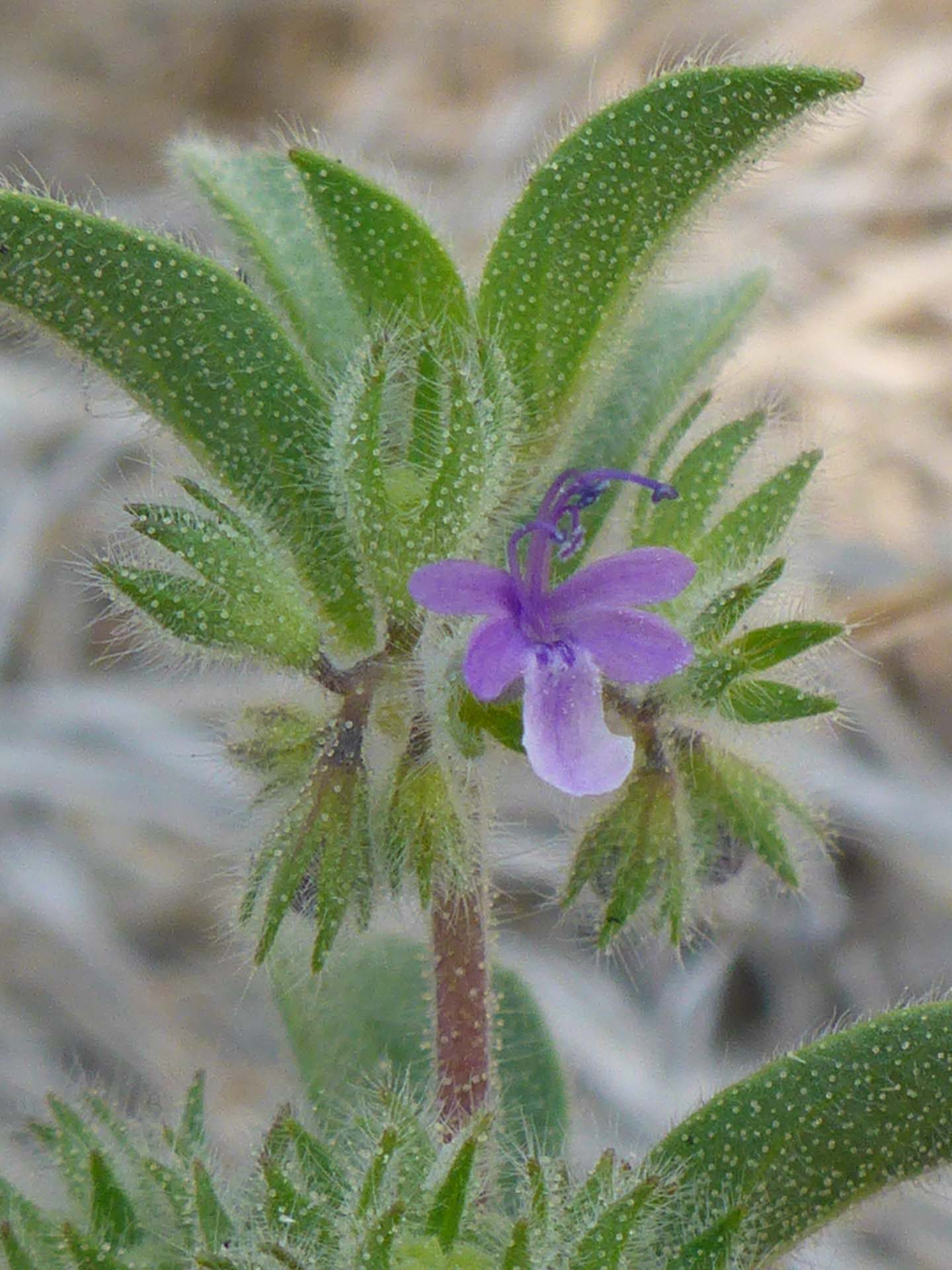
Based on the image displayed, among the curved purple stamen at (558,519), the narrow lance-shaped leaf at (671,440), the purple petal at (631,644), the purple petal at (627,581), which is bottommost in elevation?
the purple petal at (631,644)

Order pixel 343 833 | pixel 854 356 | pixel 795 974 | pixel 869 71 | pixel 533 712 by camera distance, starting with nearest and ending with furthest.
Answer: pixel 533 712 → pixel 343 833 → pixel 795 974 → pixel 854 356 → pixel 869 71

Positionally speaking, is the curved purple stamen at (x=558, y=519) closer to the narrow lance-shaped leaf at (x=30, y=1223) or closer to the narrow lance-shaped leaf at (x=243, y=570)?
the narrow lance-shaped leaf at (x=243, y=570)

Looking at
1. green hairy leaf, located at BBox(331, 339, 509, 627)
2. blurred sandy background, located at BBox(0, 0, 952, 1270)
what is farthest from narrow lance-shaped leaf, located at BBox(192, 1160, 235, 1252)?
blurred sandy background, located at BBox(0, 0, 952, 1270)

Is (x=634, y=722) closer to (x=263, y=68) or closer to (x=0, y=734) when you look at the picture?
(x=0, y=734)

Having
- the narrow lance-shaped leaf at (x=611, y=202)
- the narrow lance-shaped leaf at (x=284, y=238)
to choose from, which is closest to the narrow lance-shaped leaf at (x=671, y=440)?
the narrow lance-shaped leaf at (x=611, y=202)

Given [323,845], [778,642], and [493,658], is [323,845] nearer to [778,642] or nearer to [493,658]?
[493,658]

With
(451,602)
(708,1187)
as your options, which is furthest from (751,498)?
(708,1187)

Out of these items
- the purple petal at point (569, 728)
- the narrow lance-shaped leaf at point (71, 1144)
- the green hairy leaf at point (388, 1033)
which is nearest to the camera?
the purple petal at point (569, 728)
